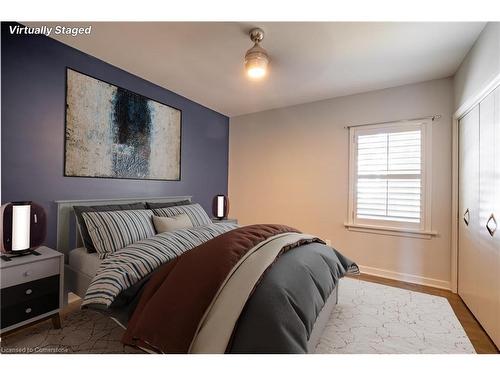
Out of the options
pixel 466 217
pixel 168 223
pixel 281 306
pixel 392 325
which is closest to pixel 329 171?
pixel 466 217

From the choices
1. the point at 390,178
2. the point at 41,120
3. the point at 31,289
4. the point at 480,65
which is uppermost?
the point at 480,65

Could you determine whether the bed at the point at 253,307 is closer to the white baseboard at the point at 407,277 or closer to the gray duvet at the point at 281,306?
the gray duvet at the point at 281,306

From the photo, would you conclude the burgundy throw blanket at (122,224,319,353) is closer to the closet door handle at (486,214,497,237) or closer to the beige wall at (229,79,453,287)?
the closet door handle at (486,214,497,237)

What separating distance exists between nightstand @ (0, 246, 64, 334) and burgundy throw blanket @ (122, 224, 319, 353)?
3.00 feet

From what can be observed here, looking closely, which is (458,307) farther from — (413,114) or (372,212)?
(413,114)

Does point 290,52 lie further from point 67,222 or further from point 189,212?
point 67,222

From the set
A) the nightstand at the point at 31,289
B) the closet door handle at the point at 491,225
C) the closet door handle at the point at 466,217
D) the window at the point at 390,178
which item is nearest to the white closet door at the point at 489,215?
the closet door handle at the point at 491,225

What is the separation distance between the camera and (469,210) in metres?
2.23

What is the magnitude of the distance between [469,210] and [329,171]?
5.00 feet

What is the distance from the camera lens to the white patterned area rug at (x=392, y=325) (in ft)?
5.45
